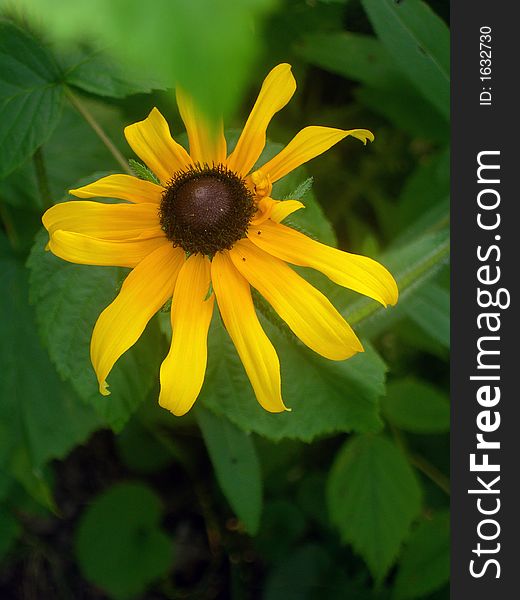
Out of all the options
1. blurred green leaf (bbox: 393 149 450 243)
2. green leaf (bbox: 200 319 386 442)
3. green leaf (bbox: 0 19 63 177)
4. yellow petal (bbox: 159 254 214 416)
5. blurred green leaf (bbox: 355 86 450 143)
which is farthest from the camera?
blurred green leaf (bbox: 355 86 450 143)

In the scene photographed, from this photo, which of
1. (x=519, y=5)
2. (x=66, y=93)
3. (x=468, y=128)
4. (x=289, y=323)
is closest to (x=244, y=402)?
(x=289, y=323)

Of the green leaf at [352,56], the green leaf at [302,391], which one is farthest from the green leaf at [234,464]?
the green leaf at [352,56]

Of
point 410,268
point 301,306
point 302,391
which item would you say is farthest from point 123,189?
point 410,268

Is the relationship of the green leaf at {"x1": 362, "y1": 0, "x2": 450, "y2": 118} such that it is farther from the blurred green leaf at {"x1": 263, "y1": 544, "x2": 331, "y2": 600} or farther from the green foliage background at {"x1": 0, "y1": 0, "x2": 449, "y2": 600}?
the blurred green leaf at {"x1": 263, "y1": 544, "x2": 331, "y2": 600}

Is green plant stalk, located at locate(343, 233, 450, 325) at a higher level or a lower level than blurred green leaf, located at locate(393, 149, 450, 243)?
lower

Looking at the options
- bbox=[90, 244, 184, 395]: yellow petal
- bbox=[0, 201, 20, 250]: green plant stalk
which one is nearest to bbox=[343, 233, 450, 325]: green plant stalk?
bbox=[90, 244, 184, 395]: yellow petal

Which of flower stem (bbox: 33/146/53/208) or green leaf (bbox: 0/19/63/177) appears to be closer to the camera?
green leaf (bbox: 0/19/63/177)

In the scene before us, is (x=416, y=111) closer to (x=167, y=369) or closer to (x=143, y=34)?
(x=167, y=369)
